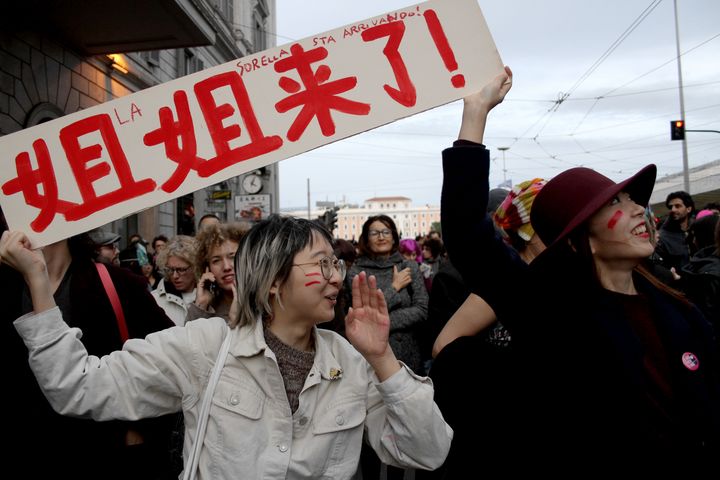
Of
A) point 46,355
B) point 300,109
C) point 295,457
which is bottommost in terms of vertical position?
point 295,457

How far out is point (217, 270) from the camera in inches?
123

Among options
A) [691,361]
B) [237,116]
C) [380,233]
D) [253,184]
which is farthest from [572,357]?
[253,184]

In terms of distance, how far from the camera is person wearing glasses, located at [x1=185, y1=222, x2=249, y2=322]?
10.0 ft

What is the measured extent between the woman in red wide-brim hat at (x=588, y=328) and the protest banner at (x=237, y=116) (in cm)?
32

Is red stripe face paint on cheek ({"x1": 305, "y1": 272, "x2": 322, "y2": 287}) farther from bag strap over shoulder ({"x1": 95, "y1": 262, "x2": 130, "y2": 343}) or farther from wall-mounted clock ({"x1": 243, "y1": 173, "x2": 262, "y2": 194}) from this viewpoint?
wall-mounted clock ({"x1": 243, "y1": 173, "x2": 262, "y2": 194})

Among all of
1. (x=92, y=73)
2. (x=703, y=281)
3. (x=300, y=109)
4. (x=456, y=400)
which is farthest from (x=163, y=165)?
(x=92, y=73)

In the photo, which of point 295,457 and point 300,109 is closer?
point 295,457

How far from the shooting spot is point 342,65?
6.56 ft

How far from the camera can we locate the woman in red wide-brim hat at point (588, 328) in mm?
1444

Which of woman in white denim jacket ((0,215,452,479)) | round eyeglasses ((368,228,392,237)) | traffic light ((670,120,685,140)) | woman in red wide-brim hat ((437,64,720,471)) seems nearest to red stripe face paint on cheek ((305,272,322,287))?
woman in white denim jacket ((0,215,452,479))

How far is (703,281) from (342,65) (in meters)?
2.12

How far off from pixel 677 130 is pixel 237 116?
1930 cm

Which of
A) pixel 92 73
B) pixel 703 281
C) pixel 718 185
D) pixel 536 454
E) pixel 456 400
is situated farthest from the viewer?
pixel 718 185

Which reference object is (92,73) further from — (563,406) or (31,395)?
(563,406)
